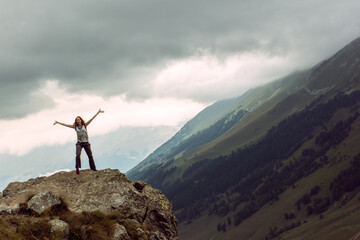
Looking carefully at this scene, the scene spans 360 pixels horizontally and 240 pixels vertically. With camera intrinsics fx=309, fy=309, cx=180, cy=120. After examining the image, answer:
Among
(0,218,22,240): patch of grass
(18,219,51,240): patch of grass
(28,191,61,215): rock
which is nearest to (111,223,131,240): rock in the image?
(18,219,51,240): patch of grass

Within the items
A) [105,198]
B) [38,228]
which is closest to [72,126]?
[105,198]

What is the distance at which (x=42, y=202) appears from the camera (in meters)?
18.6

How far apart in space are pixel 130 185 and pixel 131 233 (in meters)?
5.59

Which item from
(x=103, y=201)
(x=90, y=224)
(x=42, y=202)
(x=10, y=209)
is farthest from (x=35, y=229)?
(x=103, y=201)

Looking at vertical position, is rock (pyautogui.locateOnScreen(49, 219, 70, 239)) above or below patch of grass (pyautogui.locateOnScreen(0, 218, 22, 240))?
below

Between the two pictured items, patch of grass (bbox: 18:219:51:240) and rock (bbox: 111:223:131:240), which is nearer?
patch of grass (bbox: 18:219:51:240)

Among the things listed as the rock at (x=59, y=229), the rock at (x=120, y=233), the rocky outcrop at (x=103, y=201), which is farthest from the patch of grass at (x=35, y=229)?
the rock at (x=120, y=233)

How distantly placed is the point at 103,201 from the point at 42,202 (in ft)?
12.7

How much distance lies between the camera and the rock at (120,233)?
1703cm

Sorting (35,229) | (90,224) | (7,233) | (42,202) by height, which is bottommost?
(90,224)

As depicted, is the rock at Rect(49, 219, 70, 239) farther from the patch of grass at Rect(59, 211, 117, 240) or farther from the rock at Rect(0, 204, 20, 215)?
the rock at Rect(0, 204, 20, 215)

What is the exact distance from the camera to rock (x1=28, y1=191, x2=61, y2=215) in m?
18.2

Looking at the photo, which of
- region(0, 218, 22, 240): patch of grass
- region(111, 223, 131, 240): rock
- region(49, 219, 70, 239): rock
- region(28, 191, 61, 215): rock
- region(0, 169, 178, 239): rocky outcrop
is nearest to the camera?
region(0, 218, 22, 240): patch of grass

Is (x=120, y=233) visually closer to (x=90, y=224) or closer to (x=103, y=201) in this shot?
(x=90, y=224)
